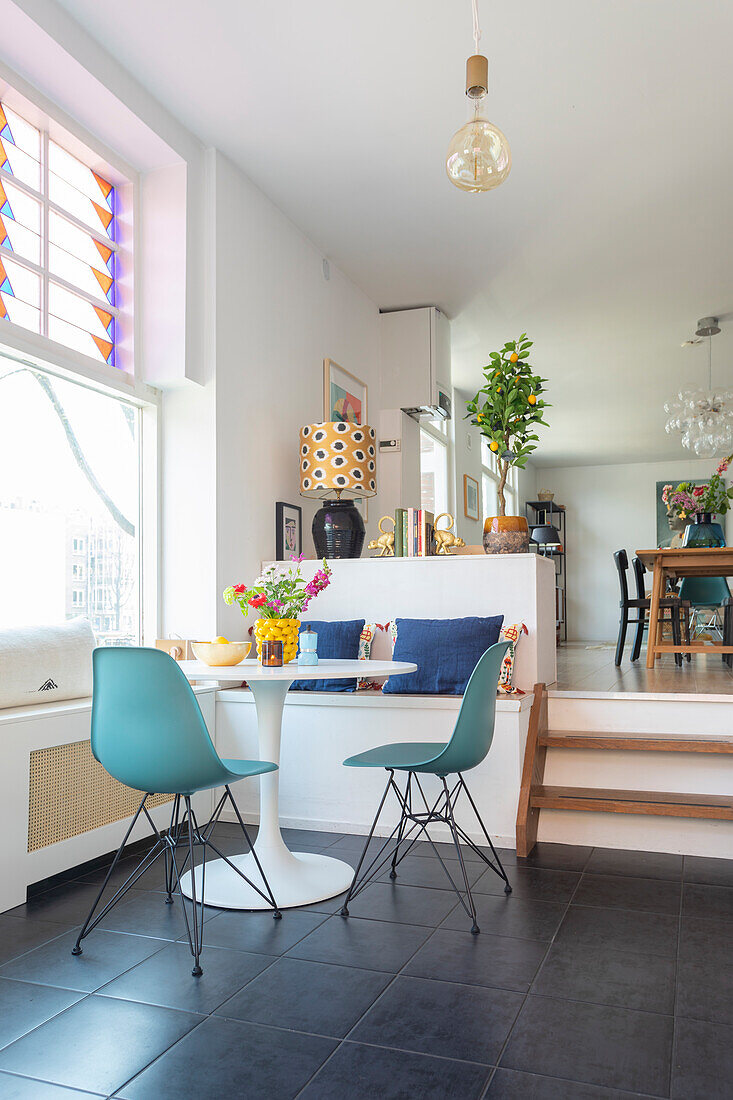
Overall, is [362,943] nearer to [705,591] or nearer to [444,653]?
[444,653]

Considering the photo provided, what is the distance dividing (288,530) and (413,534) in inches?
30.6

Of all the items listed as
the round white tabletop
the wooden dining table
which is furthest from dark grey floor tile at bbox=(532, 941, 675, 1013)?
the wooden dining table

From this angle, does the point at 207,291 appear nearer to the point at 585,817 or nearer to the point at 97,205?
the point at 97,205

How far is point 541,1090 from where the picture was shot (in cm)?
→ 169

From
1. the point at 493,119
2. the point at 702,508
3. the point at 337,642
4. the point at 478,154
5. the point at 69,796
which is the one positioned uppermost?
the point at 493,119

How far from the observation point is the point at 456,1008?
2.03 meters

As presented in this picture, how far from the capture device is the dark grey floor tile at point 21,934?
2.41m

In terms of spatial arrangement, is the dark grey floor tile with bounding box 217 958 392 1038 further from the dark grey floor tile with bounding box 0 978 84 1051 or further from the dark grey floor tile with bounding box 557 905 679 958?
the dark grey floor tile with bounding box 557 905 679 958

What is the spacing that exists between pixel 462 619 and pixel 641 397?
6.43 metres

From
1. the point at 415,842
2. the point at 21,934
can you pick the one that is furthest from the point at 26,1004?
the point at 415,842

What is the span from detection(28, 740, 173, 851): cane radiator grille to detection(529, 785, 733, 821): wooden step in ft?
5.49

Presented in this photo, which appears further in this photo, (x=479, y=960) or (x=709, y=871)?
(x=709, y=871)

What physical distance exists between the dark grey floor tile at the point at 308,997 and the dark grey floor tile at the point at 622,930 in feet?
2.17

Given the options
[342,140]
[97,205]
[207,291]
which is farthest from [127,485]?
[342,140]
